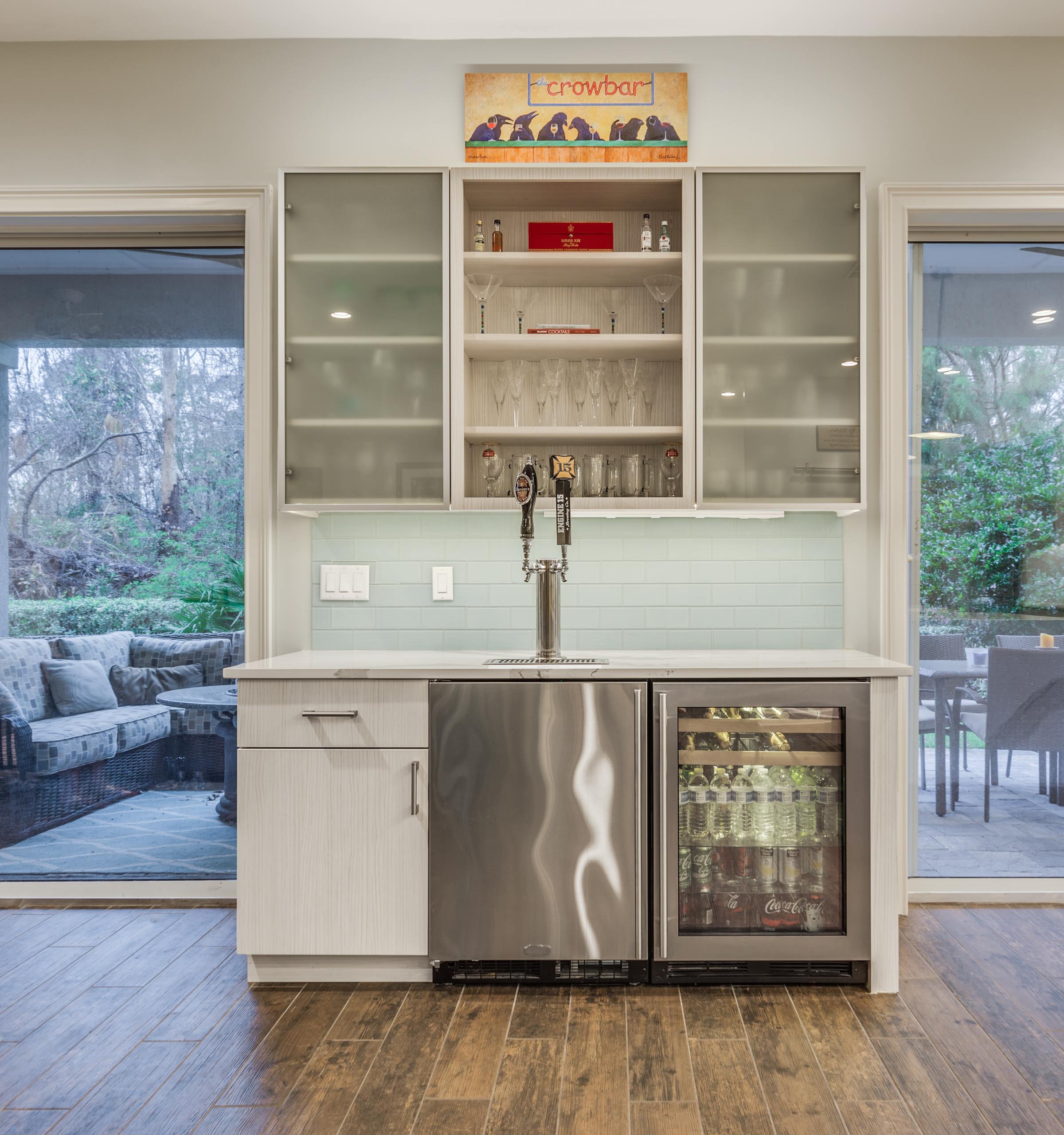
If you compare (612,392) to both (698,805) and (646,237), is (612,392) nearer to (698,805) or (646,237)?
(646,237)

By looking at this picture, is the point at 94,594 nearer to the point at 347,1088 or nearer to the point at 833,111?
the point at 347,1088

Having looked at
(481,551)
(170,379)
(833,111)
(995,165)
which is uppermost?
(833,111)

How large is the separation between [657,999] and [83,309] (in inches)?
119

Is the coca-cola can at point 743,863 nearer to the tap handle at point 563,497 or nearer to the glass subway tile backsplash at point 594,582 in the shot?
the glass subway tile backsplash at point 594,582

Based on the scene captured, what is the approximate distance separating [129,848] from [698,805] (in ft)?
6.86

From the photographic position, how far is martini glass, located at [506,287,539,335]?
9.25ft

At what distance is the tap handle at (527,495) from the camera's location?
98.5 inches

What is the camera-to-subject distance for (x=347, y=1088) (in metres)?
1.84

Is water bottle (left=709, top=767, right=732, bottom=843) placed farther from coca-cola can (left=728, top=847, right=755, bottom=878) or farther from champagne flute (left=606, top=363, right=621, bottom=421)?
champagne flute (left=606, top=363, right=621, bottom=421)

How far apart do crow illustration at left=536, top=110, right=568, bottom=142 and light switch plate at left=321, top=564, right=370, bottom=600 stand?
1.61 m

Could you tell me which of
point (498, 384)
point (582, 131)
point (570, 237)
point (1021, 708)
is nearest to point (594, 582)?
point (498, 384)

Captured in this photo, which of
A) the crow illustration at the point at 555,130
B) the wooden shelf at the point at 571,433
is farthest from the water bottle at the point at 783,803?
the crow illustration at the point at 555,130

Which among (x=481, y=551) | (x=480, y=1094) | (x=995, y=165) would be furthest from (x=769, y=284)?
(x=480, y=1094)

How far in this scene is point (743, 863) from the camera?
7.66 ft
